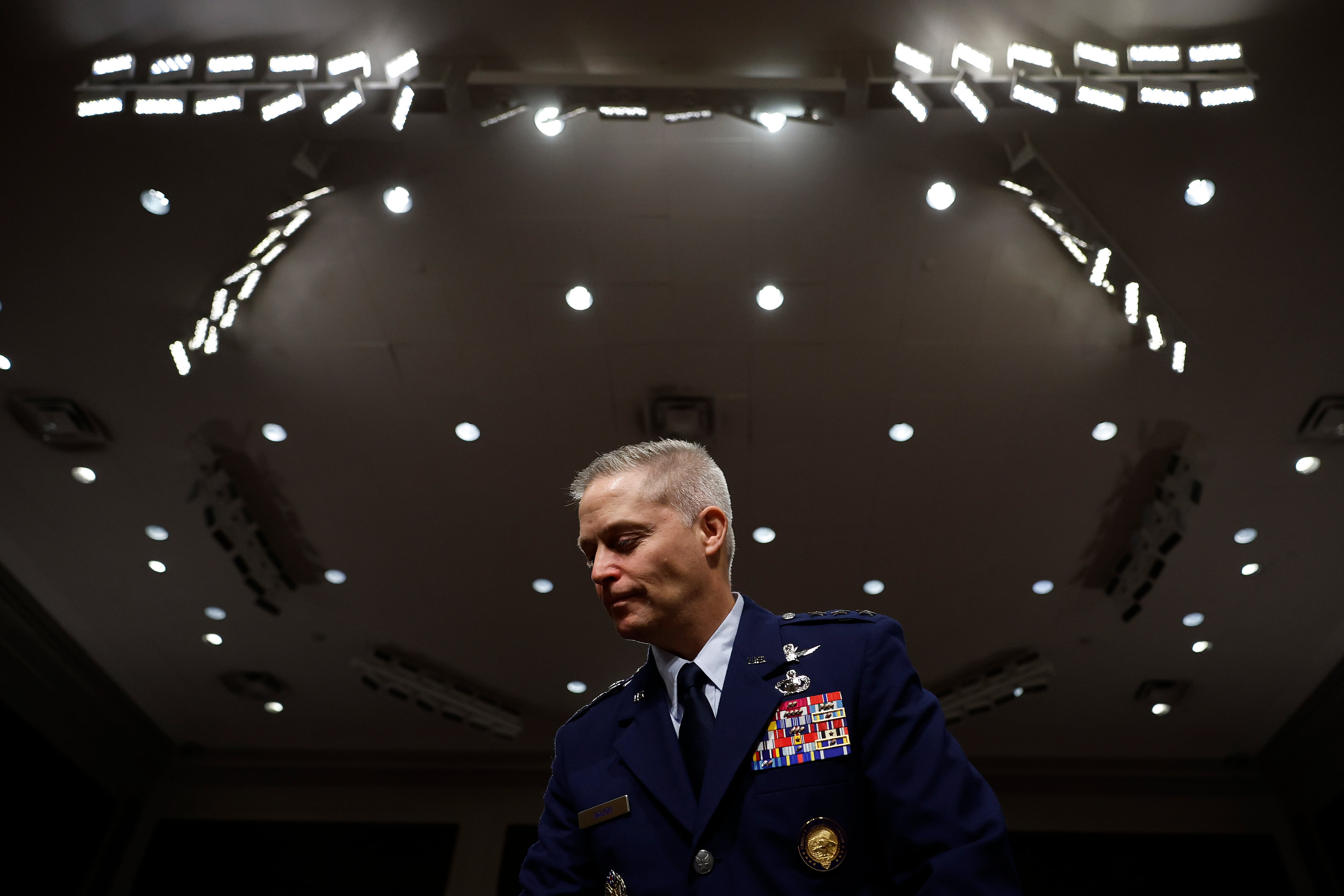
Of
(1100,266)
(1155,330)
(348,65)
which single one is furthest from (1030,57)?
(348,65)

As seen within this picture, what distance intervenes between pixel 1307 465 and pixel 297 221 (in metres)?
5.86

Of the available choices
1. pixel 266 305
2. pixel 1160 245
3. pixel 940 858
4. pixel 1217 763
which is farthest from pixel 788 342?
pixel 1217 763

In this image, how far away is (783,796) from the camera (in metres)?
1.29

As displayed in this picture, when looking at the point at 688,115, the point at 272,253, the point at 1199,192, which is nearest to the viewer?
the point at 688,115

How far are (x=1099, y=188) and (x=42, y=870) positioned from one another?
8.94m

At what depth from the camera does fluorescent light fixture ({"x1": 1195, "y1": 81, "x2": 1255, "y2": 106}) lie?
13.1 feet

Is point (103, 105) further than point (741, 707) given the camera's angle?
Yes

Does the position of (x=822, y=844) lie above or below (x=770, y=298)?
below

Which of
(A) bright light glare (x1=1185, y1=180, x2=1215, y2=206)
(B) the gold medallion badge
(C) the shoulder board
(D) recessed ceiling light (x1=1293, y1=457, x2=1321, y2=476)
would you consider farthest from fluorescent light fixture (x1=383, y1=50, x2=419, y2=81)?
(D) recessed ceiling light (x1=1293, y1=457, x2=1321, y2=476)

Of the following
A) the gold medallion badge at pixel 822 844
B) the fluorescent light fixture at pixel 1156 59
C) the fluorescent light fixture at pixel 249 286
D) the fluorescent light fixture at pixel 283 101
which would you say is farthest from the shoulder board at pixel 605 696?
the fluorescent light fixture at pixel 249 286

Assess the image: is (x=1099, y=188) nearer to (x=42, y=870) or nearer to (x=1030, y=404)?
(x=1030, y=404)

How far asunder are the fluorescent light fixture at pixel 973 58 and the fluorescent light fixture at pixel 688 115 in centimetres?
104

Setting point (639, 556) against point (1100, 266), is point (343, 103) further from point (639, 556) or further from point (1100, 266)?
point (1100, 266)

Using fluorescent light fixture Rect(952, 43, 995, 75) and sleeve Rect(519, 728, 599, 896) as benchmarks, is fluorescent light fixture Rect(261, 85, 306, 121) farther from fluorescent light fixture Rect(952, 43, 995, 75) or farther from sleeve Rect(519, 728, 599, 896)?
sleeve Rect(519, 728, 599, 896)
